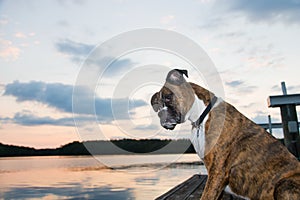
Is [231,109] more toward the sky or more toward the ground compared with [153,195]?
more toward the sky

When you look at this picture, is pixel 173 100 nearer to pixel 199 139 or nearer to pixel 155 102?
pixel 155 102

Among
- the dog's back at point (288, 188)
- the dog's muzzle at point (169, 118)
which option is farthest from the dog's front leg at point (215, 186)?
the dog's muzzle at point (169, 118)

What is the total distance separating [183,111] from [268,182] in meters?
1.41

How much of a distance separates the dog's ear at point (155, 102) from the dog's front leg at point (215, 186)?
1252 millimetres

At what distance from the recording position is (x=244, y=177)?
3887 mm

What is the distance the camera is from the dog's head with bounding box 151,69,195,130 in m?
4.47

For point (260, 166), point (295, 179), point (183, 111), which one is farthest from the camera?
point (183, 111)

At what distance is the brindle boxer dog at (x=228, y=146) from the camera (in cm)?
373

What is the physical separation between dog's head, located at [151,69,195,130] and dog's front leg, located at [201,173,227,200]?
0.93 metres

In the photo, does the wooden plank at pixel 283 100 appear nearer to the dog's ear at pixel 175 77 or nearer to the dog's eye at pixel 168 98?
the dog's ear at pixel 175 77

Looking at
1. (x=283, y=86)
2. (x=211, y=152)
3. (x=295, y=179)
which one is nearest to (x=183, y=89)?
(x=211, y=152)

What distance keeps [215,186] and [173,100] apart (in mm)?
1300

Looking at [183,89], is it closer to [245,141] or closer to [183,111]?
[183,111]

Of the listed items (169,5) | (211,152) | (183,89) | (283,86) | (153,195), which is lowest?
(153,195)
